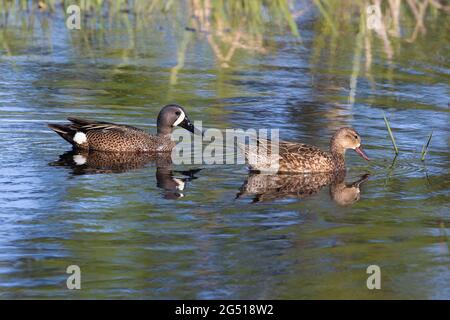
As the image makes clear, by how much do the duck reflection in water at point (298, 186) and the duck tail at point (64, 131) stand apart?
2153mm

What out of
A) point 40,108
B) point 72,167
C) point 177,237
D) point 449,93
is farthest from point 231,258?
point 449,93

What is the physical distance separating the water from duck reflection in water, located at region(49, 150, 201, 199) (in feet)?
0.13

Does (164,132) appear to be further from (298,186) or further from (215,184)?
(298,186)

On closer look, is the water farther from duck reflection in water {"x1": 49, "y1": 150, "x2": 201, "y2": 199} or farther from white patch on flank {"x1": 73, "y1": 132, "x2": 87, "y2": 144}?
white patch on flank {"x1": 73, "y1": 132, "x2": 87, "y2": 144}

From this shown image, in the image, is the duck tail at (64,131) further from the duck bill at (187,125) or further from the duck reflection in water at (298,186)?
the duck reflection in water at (298,186)

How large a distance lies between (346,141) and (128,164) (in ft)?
7.26

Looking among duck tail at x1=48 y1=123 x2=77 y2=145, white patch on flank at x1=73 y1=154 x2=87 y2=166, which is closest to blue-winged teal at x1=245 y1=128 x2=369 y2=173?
white patch on flank at x1=73 y1=154 x2=87 y2=166

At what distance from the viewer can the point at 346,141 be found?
11164 mm

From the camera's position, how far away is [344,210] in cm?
920

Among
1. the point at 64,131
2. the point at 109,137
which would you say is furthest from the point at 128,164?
the point at 64,131

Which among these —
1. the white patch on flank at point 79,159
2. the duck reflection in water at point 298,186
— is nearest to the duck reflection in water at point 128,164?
the white patch on flank at point 79,159

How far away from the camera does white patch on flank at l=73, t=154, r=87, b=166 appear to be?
36.3 ft

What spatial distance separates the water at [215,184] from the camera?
292 inches
